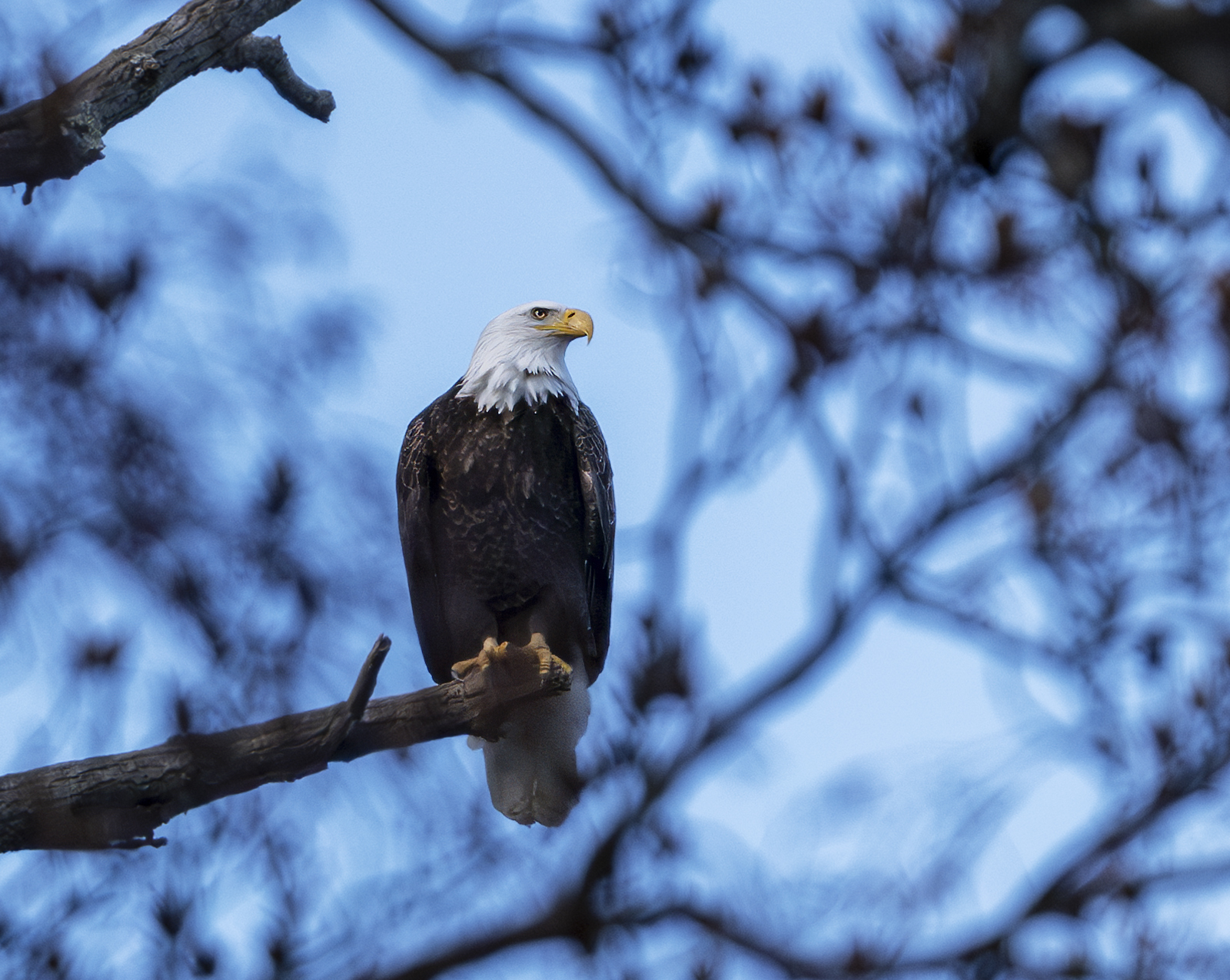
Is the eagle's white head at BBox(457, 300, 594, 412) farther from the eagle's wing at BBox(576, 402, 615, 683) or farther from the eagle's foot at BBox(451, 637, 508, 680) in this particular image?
the eagle's foot at BBox(451, 637, 508, 680)

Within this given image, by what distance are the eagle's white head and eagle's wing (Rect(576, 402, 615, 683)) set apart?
0.18 metres

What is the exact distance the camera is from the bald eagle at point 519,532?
198 inches

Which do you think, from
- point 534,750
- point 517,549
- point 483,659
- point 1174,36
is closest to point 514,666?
point 483,659

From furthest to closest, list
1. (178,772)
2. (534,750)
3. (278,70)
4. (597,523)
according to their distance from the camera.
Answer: (534,750), (597,523), (278,70), (178,772)

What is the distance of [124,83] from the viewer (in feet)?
13.4

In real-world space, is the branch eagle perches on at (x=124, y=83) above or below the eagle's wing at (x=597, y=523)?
above

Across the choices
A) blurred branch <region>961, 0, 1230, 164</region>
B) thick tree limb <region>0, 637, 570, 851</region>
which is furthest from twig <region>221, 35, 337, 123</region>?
blurred branch <region>961, 0, 1230, 164</region>

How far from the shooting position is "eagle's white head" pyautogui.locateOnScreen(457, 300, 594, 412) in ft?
17.1

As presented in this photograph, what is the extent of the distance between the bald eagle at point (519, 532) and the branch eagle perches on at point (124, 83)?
1426 millimetres

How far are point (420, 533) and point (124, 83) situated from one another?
6.00 ft

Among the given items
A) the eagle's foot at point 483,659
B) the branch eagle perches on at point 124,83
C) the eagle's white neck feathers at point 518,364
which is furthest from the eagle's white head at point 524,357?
the branch eagle perches on at point 124,83

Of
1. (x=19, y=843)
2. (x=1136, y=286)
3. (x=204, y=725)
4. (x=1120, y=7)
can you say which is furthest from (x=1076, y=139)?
(x=19, y=843)

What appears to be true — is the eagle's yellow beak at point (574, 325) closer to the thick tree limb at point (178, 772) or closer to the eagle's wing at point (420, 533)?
the eagle's wing at point (420, 533)

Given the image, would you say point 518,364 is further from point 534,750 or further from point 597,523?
point 534,750
